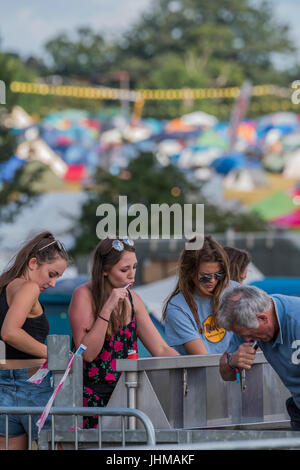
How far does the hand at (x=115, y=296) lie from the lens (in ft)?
12.0

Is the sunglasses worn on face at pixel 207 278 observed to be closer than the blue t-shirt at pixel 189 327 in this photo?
No

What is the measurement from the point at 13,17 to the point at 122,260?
7703cm

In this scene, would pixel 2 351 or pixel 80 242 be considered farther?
pixel 80 242

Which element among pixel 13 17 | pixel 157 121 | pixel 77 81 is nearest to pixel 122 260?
pixel 157 121

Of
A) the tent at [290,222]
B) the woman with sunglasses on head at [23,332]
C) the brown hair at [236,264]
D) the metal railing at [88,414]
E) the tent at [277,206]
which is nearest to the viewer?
the metal railing at [88,414]

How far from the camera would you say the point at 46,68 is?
2886 inches

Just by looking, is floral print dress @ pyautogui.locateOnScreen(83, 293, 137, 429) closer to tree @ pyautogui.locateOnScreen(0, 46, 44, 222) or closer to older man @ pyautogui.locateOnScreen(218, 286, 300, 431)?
older man @ pyautogui.locateOnScreen(218, 286, 300, 431)

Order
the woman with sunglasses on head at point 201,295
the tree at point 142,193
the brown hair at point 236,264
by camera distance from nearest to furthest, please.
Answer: the woman with sunglasses on head at point 201,295, the brown hair at point 236,264, the tree at point 142,193

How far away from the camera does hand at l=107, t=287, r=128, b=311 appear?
3648 mm

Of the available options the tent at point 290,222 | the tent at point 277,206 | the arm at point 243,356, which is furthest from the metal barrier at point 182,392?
the tent at point 277,206

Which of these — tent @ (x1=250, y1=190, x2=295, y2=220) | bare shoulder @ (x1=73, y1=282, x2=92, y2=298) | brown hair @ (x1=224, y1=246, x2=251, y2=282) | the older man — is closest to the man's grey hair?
the older man

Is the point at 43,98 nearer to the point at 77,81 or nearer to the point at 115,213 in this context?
the point at 77,81

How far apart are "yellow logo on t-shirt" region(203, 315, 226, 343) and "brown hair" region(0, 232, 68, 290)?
74 cm

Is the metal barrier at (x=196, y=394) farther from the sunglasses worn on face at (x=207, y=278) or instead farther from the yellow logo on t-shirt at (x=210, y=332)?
the sunglasses worn on face at (x=207, y=278)
